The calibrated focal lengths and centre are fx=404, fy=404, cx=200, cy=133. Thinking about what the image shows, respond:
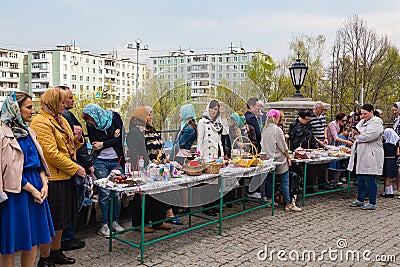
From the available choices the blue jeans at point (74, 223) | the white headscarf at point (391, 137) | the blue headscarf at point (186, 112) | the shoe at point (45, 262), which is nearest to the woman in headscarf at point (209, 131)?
the blue headscarf at point (186, 112)

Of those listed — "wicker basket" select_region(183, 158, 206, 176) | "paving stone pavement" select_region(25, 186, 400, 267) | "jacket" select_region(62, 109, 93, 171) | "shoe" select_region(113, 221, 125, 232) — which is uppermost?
"jacket" select_region(62, 109, 93, 171)

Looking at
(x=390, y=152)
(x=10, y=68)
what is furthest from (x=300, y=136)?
(x=10, y=68)

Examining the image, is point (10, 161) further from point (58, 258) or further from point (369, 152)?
point (369, 152)

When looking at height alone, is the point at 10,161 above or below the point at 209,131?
below

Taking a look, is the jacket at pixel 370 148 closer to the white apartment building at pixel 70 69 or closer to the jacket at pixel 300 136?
the jacket at pixel 300 136

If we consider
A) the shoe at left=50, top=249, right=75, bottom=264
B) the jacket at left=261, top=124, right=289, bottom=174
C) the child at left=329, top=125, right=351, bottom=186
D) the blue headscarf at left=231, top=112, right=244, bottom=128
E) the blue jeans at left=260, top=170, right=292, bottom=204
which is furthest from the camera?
the child at left=329, top=125, right=351, bottom=186

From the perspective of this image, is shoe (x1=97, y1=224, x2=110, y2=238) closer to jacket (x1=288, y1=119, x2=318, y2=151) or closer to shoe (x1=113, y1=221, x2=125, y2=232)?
shoe (x1=113, y1=221, x2=125, y2=232)

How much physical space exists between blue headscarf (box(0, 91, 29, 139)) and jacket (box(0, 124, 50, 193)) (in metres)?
0.05

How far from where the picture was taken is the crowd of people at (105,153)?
3.05 m

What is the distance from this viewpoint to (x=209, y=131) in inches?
202

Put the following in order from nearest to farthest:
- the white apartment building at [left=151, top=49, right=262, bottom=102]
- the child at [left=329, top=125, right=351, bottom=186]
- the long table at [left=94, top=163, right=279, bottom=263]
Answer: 1. the long table at [left=94, top=163, right=279, bottom=263]
2. the white apartment building at [left=151, top=49, right=262, bottom=102]
3. the child at [left=329, top=125, right=351, bottom=186]

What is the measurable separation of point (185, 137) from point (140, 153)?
A: 84 centimetres

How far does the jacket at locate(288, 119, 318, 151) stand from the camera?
672 cm

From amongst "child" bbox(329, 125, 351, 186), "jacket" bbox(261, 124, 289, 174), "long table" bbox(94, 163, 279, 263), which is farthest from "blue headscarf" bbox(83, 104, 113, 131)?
"child" bbox(329, 125, 351, 186)
